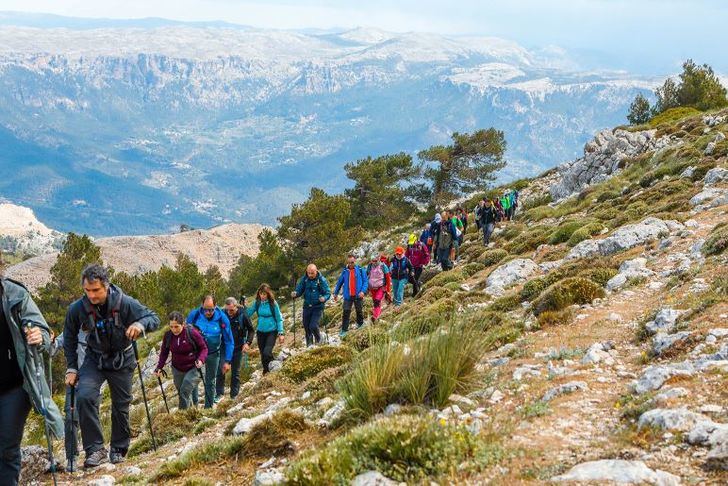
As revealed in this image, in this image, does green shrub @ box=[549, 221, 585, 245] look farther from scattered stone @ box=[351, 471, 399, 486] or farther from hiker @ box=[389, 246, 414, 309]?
scattered stone @ box=[351, 471, 399, 486]

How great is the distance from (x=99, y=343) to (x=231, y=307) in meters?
5.66

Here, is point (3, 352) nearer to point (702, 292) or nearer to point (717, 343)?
point (717, 343)

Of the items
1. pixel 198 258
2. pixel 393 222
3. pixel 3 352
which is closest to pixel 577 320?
pixel 3 352

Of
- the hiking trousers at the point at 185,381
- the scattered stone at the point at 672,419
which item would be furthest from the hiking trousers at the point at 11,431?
the hiking trousers at the point at 185,381

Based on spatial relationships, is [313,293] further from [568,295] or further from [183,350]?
[568,295]

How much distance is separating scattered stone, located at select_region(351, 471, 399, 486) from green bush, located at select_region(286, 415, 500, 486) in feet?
0.17

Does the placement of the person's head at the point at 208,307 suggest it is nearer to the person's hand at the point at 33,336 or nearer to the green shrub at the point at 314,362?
the green shrub at the point at 314,362

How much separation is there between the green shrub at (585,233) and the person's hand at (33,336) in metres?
17.0

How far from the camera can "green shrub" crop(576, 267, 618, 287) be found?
1230 centimetres

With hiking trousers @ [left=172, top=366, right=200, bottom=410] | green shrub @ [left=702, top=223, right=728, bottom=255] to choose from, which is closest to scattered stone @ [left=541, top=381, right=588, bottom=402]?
green shrub @ [left=702, top=223, right=728, bottom=255]

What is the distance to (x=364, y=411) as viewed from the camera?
20.7 ft

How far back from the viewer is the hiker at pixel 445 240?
2302 centimetres

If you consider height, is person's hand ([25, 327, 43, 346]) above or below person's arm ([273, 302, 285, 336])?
above

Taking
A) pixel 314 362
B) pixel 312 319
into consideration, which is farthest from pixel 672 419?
pixel 312 319
